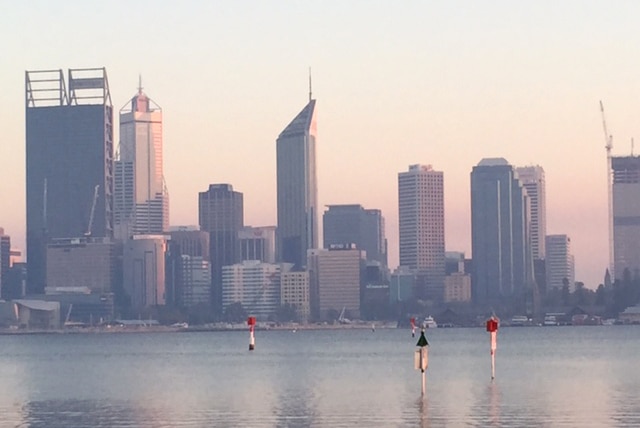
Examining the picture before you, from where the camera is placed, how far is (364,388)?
101 meters

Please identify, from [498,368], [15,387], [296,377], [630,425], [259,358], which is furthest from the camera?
[259,358]

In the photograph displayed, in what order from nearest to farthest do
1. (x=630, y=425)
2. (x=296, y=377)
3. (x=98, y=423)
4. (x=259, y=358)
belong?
(x=630, y=425) < (x=98, y=423) < (x=296, y=377) < (x=259, y=358)

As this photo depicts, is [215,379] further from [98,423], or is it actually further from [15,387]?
[98,423]

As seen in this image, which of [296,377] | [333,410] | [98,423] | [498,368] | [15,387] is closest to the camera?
[98,423]

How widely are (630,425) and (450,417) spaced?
862 centimetres

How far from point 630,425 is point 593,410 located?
9.26 metres

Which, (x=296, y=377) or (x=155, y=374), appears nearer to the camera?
(x=296, y=377)

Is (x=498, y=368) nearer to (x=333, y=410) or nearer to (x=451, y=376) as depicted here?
(x=451, y=376)

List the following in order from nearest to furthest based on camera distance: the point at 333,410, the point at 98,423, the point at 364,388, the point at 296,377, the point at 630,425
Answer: the point at 630,425 → the point at 98,423 → the point at 333,410 → the point at 364,388 → the point at 296,377

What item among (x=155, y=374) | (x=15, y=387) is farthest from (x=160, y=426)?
(x=155, y=374)

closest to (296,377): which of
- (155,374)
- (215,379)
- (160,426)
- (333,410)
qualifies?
(215,379)

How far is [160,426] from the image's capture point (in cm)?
7256

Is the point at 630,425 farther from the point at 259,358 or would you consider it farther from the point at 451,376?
the point at 259,358

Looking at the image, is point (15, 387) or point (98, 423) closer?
point (98, 423)
